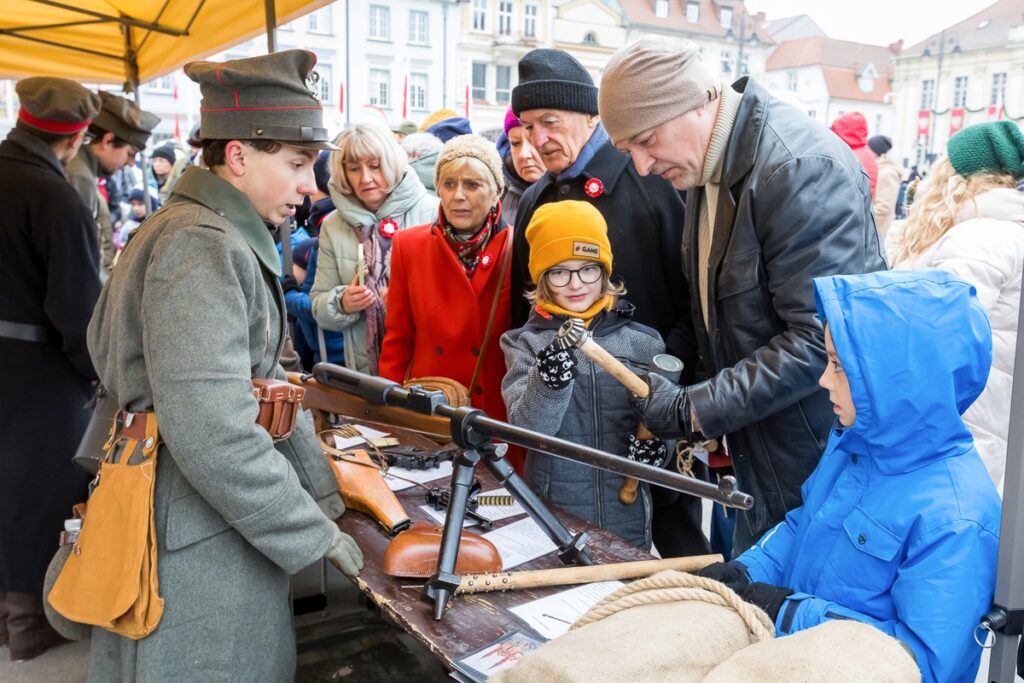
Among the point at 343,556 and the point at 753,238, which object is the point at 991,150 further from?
the point at 343,556

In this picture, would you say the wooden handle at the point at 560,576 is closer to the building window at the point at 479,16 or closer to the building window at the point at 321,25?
the building window at the point at 479,16

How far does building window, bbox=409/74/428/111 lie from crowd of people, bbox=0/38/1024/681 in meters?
19.3

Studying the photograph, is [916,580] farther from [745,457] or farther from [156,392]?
[156,392]

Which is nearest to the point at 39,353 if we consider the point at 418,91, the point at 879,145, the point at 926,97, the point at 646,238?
the point at 646,238

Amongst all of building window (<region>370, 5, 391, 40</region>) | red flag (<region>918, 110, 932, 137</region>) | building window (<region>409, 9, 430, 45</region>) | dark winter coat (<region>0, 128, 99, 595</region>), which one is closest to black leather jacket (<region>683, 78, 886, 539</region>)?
dark winter coat (<region>0, 128, 99, 595</region>)

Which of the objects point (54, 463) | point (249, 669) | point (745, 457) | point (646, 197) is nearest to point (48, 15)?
point (54, 463)

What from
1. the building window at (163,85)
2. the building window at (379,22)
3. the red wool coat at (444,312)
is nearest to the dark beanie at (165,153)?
the red wool coat at (444,312)

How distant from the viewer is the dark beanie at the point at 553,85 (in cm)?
248

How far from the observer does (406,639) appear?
320 centimetres

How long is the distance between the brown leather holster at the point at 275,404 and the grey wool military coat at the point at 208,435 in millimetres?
57

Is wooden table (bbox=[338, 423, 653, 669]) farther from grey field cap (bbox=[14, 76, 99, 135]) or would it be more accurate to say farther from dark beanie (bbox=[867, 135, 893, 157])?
dark beanie (bbox=[867, 135, 893, 157])

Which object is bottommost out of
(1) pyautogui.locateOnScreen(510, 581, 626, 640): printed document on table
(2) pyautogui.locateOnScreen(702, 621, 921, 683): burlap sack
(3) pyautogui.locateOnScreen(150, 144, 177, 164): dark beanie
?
(1) pyautogui.locateOnScreen(510, 581, 626, 640): printed document on table

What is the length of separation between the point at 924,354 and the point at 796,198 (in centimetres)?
60

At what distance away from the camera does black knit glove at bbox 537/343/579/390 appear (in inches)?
77.8
